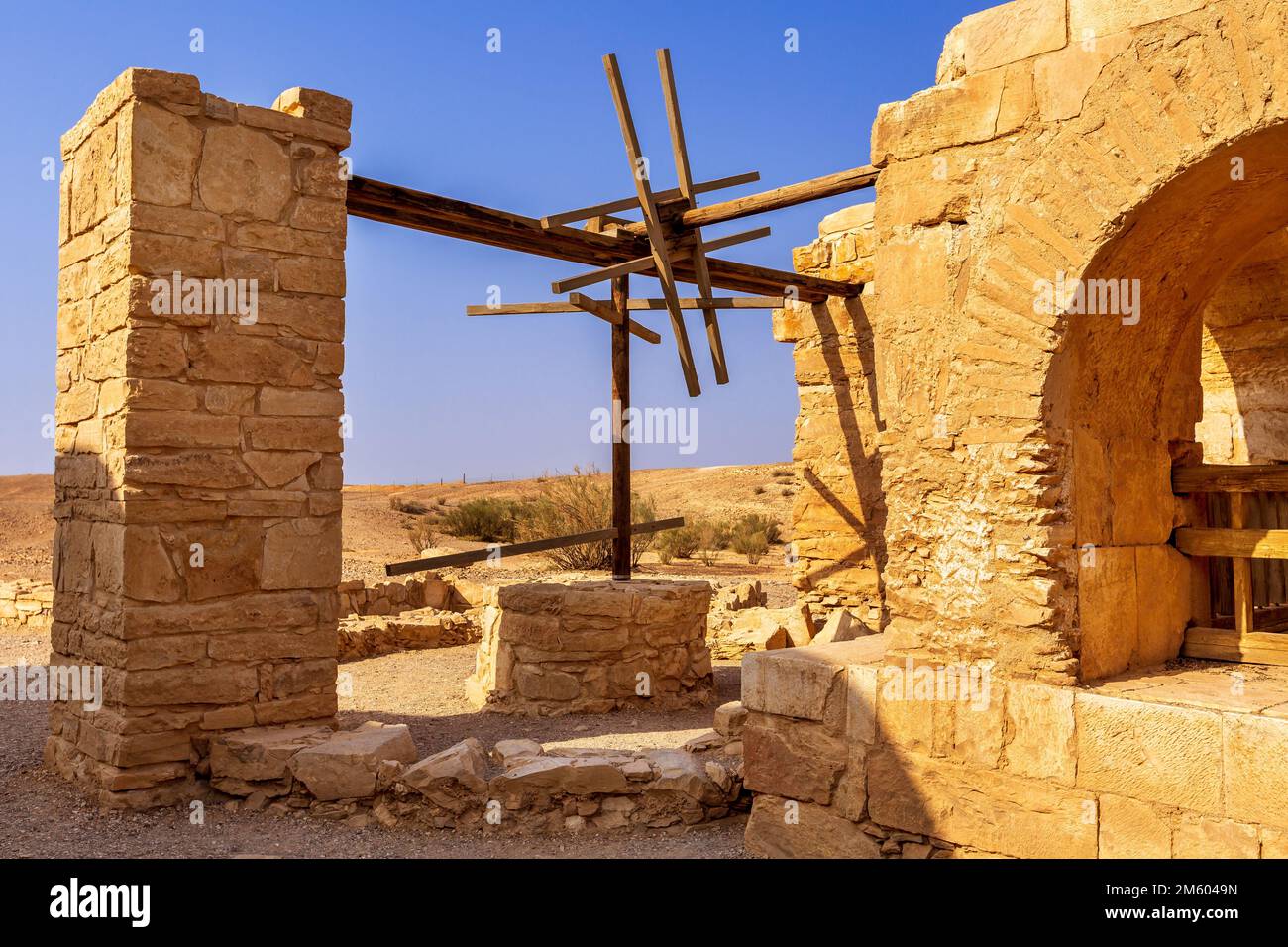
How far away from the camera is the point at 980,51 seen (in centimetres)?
362

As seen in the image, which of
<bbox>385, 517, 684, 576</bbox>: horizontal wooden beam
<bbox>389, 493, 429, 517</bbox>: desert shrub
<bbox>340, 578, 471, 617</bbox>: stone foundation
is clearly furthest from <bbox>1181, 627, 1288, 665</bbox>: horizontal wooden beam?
<bbox>389, 493, 429, 517</bbox>: desert shrub

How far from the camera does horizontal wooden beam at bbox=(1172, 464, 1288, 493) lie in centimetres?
365

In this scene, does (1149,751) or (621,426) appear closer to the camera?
(1149,751)

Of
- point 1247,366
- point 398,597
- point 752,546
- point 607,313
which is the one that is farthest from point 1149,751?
point 752,546

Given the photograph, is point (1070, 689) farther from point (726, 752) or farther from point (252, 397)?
point (252, 397)

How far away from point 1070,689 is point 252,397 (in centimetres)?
397

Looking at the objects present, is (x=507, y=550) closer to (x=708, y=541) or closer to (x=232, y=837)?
(x=232, y=837)

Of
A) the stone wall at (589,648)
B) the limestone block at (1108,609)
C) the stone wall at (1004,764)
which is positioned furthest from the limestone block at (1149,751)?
the stone wall at (589,648)

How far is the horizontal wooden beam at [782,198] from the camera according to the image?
6.25 metres

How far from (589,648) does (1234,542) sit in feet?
14.3

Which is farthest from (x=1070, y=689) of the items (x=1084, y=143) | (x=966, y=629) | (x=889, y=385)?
(x=1084, y=143)

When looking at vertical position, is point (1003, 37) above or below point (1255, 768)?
above

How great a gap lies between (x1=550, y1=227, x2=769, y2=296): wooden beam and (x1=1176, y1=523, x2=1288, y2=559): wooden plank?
380 cm

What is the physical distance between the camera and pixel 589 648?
23.4ft
